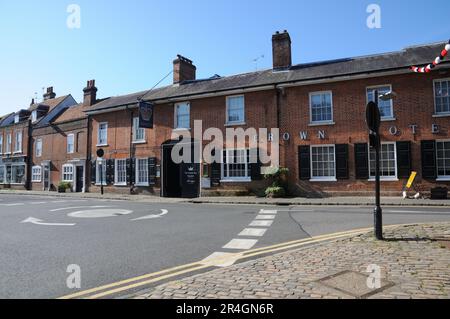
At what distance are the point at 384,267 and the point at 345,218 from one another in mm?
5701

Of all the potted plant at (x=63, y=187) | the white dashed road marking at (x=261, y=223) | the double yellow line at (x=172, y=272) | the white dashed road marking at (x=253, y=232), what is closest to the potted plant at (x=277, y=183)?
the white dashed road marking at (x=261, y=223)

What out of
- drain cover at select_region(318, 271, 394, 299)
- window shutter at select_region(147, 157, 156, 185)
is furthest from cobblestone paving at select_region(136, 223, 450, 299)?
window shutter at select_region(147, 157, 156, 185)

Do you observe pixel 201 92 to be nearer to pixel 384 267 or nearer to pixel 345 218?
pixel 345 218

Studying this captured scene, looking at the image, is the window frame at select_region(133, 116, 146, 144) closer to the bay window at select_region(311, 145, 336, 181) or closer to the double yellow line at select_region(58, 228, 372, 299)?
the bay window at select_region(311, 145, 336, 181)

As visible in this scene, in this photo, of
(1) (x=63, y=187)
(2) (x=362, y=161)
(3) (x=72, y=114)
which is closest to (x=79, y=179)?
(1) (x=63, y=187)

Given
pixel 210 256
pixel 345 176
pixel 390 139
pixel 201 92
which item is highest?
pixel 201 92

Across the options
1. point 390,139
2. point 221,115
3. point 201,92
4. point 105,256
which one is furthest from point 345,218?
point 201,92

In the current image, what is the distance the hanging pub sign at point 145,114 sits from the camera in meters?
22.5

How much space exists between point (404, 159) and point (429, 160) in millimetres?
1124

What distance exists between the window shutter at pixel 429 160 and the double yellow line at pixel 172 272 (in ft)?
38.6

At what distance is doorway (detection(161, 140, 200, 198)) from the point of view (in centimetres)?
2240

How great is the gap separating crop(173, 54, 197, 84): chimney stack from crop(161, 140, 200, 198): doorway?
5970 millimetres

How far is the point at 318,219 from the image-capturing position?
10445 millimetres

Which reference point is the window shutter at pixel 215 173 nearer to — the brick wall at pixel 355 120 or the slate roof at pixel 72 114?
the brick wall at pixel 355 120
